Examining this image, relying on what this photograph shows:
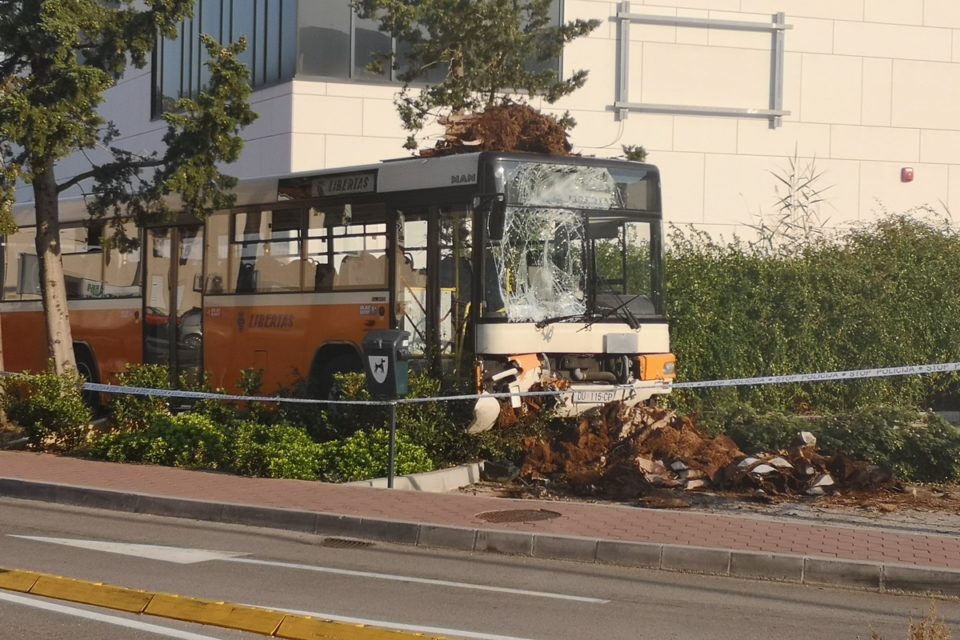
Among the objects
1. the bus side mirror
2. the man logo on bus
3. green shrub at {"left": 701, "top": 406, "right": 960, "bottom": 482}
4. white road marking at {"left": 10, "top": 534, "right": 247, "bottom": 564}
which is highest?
the bus side mirror

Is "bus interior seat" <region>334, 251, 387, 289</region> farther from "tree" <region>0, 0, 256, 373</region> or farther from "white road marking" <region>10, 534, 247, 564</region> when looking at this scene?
"white road marking" <region>10, 534, 247, 564</region>

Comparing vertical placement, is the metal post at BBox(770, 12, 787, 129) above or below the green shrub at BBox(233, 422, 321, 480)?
above

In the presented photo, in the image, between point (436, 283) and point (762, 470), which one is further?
point (436, 283)

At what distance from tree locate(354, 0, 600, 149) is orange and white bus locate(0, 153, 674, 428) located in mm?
7854

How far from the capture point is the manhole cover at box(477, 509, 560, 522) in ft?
36.1

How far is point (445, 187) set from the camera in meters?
15.8

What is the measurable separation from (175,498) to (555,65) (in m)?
24.9

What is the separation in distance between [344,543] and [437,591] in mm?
2333

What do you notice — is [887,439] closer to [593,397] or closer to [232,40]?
[593,397]

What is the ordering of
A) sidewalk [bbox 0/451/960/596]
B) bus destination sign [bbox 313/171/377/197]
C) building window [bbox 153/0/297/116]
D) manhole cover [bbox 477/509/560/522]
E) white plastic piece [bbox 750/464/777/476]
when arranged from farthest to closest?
building window [bbox 153/0/297/116], bus destination sign [bbox 313/171/377/197], white plastic piece [bbox 750/464/777/476], manhole cover [bbox 477/509/560/522], sidewalk [bbox 0/451/960/596]

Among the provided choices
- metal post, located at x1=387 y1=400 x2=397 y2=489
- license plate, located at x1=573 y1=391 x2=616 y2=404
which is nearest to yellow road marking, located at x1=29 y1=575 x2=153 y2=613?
metal post, located at x1=387 y1=400 x2=397 y2=489

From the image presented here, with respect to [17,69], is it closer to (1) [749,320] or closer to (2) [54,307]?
(2) [54,307]

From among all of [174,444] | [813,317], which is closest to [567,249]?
[174,444]

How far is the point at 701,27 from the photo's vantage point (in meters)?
37.4
